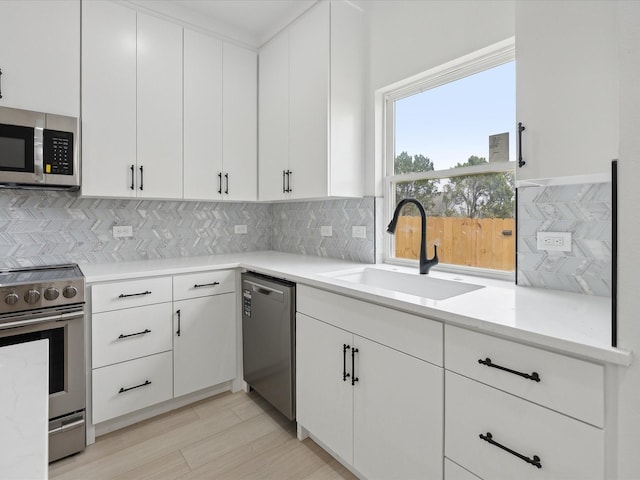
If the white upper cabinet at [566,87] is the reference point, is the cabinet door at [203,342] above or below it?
below

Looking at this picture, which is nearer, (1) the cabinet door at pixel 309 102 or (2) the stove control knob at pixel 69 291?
(2) the stove control knob at pixel 69 291

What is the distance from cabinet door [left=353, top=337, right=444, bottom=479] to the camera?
49.9 inches

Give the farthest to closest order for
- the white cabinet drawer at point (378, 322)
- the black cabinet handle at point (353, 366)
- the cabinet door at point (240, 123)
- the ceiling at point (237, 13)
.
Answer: the cabinet door at point (240, 123), the ceiling at point (237, 13), the black cabinet handle at point (353, 366), the white cabinet drawer at point (378, 322)

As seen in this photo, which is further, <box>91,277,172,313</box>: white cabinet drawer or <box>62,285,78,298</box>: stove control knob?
<box>91,277,172,313</box>: white cabinet drawer

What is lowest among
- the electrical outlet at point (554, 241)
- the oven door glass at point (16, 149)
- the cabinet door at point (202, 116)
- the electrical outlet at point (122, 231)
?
the electrical outlet at point (554, 241)

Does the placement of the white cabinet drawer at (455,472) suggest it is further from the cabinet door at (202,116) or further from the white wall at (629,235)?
the cabinet door at (202,116)

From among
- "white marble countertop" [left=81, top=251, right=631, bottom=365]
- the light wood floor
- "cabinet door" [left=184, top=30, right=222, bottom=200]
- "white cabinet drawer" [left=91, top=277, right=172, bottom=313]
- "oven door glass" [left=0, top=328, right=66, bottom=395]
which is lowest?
the light wood floor

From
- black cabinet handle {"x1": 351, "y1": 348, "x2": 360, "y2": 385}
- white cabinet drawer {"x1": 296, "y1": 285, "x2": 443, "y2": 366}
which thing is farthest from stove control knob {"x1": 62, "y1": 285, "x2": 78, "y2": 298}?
black cabinet handle {"x1": 351, "y1": 348, "x2": 360, "y2": 385}

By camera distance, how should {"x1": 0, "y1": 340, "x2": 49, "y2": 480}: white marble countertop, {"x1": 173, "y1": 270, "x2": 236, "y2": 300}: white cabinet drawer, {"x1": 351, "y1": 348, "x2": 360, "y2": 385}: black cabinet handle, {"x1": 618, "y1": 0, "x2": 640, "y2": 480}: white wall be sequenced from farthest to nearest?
{"x1": 173, "y1": 270, "x2": 236, "y2": 300}: white cabinet drawer < {"x1": 351, "y1": 348, "x2": 360, "y2": 385}: black cabinet handle < {"x1": 618, "y1": 0, "x2": 640, "y2": 480}: white wall < {"x1": 0, "y1": 340, "x2": 49, "y2": 480}: white marble countertop

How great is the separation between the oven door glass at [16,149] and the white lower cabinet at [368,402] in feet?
5.60

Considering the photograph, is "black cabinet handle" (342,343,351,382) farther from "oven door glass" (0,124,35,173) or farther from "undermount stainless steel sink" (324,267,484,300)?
"oven door glass" (0,124,35,173)

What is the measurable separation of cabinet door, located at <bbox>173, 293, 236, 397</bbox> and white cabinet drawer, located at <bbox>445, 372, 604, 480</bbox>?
1639 millimetres

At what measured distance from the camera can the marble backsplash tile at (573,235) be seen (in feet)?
4.57

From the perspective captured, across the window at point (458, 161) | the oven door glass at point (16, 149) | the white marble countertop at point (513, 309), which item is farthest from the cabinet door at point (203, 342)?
the window at point (458, 161)
